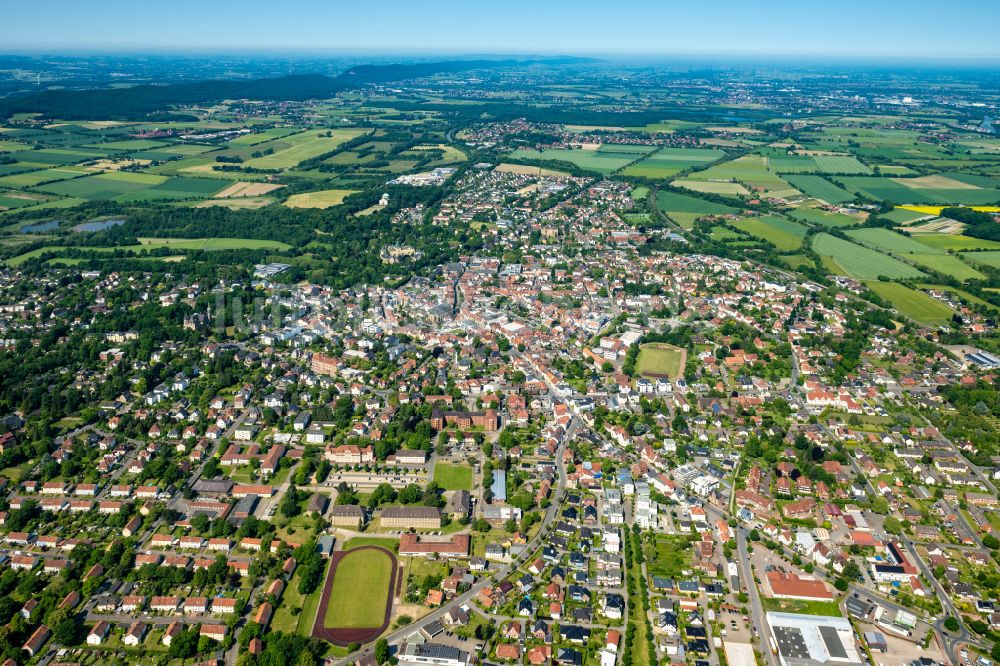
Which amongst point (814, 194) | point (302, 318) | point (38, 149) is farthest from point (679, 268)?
point (38, 149)

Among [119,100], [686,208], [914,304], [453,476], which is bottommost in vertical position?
[453,476]

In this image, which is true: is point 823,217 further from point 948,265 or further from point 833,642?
point 833,642

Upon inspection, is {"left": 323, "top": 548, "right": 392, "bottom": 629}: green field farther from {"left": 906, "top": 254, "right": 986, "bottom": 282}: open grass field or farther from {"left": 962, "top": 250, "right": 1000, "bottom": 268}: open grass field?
{"left": 962, "top": 250, "right": 1000, "bottom": 268}: open grass field

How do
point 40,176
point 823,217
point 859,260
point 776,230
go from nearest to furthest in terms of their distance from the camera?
point 859,260 < point 776,230 < point 823,217 < point 40,176

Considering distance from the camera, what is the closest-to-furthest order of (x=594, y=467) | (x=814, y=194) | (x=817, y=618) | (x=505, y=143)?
(x=817, y=618)
(x=594, y=467)
(x=814, y=194)
(x=505, y=143)

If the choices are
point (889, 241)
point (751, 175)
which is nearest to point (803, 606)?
point (889, 241)

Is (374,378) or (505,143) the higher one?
(505,143)

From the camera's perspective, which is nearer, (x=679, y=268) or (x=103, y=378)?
(x=103, y=378)

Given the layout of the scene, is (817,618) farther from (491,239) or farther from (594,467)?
(491,239)
